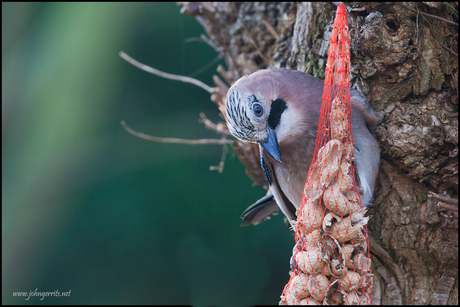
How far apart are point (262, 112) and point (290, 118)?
0.27 feet

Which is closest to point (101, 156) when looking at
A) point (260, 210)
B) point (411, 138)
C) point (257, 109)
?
point (260, 210)

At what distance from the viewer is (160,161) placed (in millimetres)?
2182

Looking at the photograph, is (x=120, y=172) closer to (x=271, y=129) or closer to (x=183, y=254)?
(x=183, y=254)

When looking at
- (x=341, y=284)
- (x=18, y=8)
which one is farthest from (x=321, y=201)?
(x=18, y=8)

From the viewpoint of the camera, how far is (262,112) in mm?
958

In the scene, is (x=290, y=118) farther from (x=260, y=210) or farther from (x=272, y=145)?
(x=260, y=210)

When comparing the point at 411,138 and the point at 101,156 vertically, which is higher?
the point at 411,138

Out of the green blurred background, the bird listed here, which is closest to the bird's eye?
the bird

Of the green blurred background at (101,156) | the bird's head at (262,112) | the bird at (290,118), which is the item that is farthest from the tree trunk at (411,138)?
the green blurred background at (101,156)

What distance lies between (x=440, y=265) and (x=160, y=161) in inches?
60.4

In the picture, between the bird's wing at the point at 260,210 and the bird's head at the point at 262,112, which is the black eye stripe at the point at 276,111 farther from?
the bird's wing at the point at 260,210

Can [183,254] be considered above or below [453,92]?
below

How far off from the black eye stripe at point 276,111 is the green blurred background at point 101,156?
1.15 m

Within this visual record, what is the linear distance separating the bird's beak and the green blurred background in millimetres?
1190
